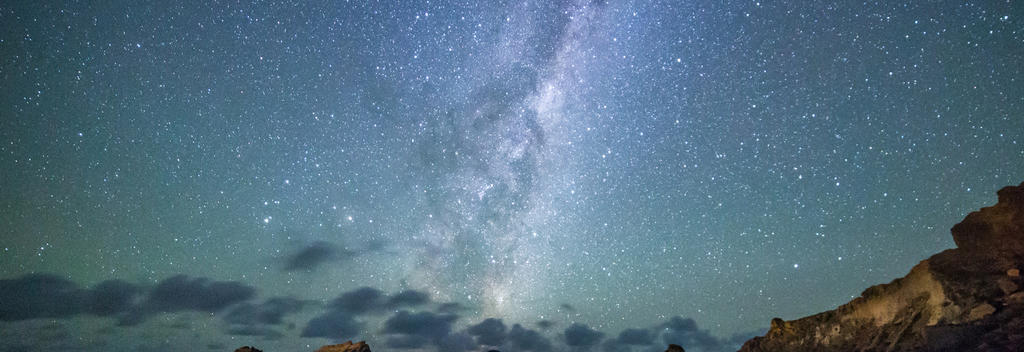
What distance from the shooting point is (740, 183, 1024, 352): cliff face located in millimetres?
14727

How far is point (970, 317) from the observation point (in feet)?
50.9

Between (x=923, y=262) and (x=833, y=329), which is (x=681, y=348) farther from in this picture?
(x=923, y=262)

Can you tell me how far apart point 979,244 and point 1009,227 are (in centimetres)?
99

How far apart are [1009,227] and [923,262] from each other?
112 inches

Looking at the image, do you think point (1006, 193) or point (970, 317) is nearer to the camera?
point (970, 317)

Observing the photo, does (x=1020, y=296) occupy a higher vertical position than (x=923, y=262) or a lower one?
lower

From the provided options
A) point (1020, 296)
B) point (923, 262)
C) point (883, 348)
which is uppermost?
point (923, 262)

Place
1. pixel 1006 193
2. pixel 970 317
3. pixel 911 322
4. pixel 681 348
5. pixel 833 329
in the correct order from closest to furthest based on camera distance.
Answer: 1. pixel 970 317
2. pixel 1006 193
3. pixel 911 322
4. pixel 833 329
5. pixel 681 348

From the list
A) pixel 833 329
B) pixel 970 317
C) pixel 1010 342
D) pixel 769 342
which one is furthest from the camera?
pixel 769 342

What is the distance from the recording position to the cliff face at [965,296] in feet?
48.3

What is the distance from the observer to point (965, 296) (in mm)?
16062

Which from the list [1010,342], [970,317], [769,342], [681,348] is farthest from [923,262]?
[681,348]

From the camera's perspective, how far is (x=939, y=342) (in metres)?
16.1

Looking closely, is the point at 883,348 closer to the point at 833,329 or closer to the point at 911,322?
the point at 911,322
